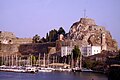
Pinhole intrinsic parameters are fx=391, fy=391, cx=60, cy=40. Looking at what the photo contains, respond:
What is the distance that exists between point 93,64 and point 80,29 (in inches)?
1198

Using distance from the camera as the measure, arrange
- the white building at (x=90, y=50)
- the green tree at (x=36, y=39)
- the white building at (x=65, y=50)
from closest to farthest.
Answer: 1. the white building at (x=90, y=50)
2. the white building at (x=65, y=50)
3. the green tree at (x=36, y=39)

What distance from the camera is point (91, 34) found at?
4358 inches

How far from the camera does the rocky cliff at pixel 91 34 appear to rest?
106 meters

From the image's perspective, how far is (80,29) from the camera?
4557 inches

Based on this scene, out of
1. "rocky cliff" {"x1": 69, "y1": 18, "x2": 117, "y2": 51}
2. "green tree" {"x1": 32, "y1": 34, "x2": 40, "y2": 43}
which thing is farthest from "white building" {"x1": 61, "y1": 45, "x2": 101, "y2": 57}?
"green tree" {"x1": 32, "y1": 34, "x2": 40, "y2": 43}

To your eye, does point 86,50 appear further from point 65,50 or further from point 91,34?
point 91,34

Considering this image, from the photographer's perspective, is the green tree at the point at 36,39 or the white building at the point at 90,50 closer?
the white building at the point at 90,50

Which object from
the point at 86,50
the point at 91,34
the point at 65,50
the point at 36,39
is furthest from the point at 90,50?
the point at 36,39

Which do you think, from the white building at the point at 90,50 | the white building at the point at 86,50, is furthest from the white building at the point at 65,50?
the white building at the point at 90,50

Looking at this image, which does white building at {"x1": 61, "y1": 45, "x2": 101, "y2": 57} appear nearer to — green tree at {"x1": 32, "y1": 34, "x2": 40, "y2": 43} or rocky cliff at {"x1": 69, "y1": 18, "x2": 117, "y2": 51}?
rocky cliff at {"x1": 69, "y1": 18, "x2": 117, "y2": 51}

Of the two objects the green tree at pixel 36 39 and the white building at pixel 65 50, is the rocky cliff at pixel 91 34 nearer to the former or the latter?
the white building at pixel 65 50

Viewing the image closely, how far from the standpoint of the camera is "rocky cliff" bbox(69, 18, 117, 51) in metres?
106

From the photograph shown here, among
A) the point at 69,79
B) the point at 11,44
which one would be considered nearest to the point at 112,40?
the point at 11,44

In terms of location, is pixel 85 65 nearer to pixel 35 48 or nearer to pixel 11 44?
pixel 35 48
